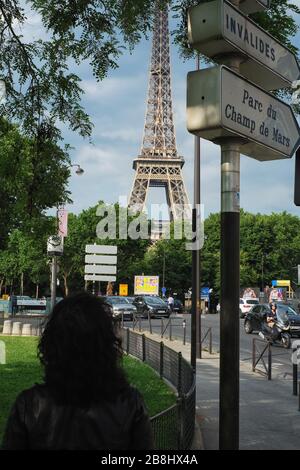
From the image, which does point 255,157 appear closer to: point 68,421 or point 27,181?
point 68,421

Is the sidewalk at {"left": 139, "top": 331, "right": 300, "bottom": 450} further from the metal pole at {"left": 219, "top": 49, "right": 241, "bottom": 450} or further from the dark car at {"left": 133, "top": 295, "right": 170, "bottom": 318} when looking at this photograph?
the dark car at {"left": 133, "top": 295, "right": 170, "bottom": 318}

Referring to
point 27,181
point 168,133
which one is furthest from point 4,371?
point 168,133

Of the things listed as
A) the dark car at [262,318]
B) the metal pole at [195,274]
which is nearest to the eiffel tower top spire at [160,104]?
the dark car at [262,318]

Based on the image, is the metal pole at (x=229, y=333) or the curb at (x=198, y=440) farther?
the curb at (x=198, y=440)

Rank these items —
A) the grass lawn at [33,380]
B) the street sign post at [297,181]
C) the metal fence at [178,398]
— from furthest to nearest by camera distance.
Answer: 1. the grass lawn at [33,380]
2. the metal fence at [178,398]
3. the street sign post at [297,181]

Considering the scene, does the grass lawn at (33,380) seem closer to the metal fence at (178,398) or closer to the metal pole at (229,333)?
the metal fence at (178,398)

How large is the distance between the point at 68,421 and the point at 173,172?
79208 mm

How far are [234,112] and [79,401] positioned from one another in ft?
6.45

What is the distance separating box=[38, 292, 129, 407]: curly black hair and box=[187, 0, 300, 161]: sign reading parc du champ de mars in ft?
5.18

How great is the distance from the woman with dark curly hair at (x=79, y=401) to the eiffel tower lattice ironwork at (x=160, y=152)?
69.7 metres

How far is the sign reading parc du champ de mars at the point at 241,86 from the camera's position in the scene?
332 centimetres

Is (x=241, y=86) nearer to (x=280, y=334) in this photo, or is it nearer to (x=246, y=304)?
(x=280, y=334)

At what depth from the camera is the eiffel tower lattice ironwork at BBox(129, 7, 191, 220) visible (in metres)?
77.4

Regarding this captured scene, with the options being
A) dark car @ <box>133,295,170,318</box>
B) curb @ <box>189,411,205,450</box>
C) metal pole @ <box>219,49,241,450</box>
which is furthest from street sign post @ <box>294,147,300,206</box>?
dark car @ <box>133,295,170,318</box>
